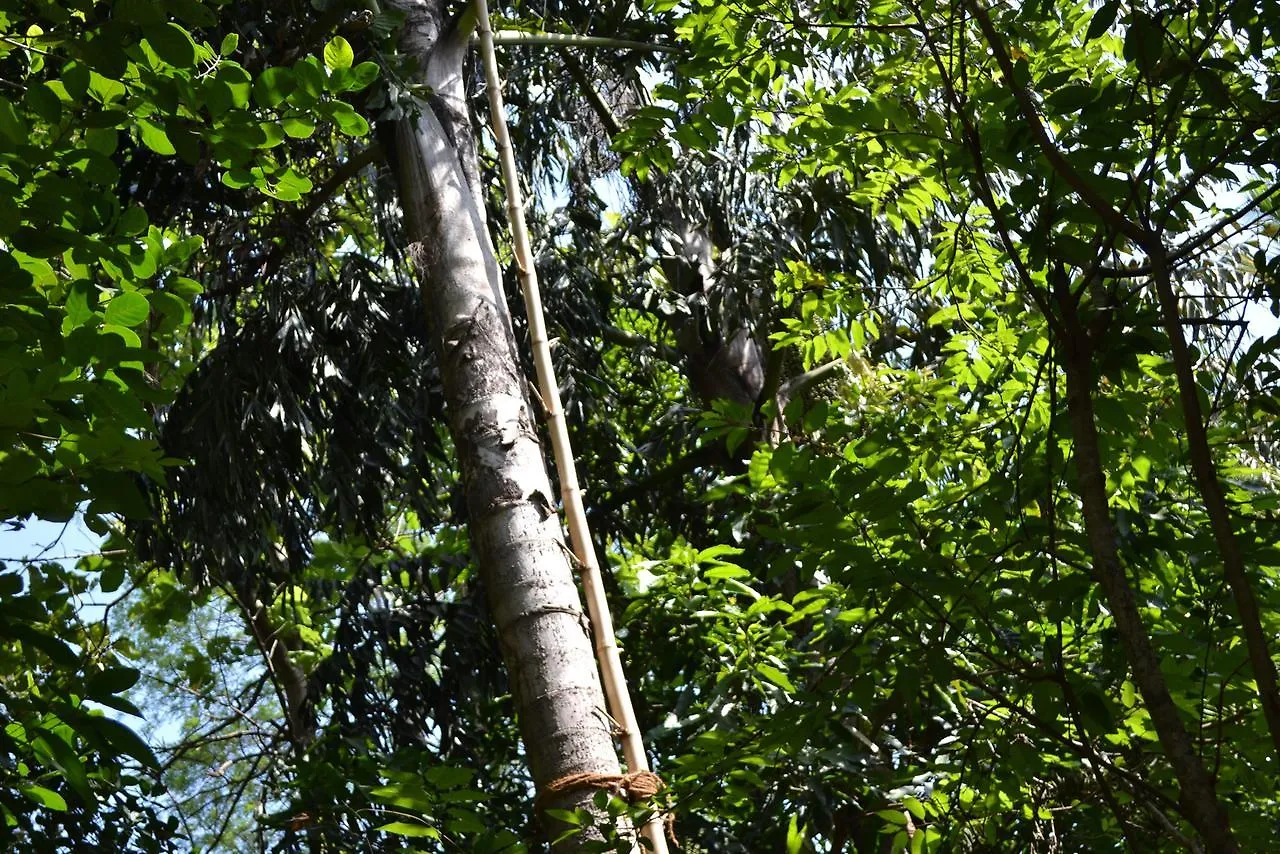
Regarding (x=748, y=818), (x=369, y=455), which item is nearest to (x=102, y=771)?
(x=369, y=455)

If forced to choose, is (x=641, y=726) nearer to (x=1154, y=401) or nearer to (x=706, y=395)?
(x=706, y=395)

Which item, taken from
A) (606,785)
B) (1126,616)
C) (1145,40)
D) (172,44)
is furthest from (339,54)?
(1126,616)

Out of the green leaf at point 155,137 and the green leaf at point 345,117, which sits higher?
the green leaf at point 155,137

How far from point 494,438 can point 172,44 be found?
4.70ft

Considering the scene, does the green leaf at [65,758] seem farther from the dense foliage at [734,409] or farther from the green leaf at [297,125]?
the green leaf at [297,125]

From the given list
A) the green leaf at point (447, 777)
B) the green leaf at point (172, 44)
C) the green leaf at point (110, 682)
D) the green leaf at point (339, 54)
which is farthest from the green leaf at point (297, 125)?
the green leaf at point (447, 777)

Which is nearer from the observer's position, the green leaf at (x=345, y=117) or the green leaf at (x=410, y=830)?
the green leaf at (x=345, y=117)

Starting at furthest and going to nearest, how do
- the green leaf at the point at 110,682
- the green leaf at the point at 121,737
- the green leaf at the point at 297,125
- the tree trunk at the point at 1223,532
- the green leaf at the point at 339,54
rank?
the green leaf at the point at 339,54, the green leaf at the point at 297,125, the green leaf at the point at 110,682, the green leaf at the point at 121,737, the tree trunk at the point at 1223,532

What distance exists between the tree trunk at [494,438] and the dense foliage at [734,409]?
0.20 metres

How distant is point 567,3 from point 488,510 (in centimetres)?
296

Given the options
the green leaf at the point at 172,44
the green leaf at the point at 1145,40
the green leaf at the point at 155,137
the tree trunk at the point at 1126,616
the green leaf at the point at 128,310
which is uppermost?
the green leaf at the point at 155,137

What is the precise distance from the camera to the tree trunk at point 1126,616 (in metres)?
1.58

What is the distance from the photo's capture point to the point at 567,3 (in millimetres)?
5305

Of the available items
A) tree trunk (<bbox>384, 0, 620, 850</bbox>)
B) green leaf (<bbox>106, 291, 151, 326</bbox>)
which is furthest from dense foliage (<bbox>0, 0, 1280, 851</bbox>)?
tree trunk (<bbox>384, 0, 620, 850</bbox>)
